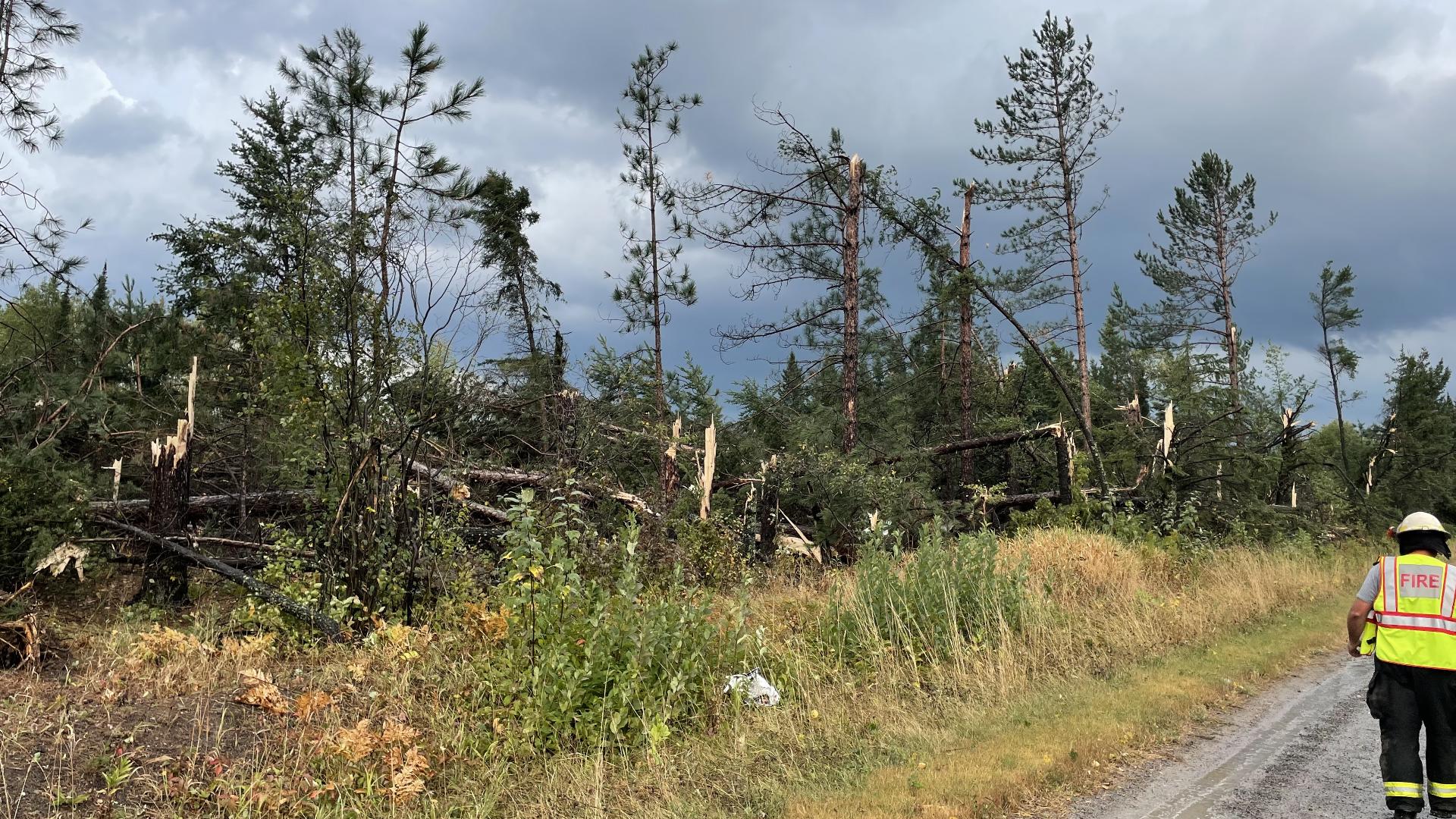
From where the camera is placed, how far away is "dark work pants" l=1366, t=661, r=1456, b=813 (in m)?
4.30

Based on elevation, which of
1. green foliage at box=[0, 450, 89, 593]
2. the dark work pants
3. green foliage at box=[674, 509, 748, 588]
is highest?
green foliage at box=[0, 450, 89, 593]

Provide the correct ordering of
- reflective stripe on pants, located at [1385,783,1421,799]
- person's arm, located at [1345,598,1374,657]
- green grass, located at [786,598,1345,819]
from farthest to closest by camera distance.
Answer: person's arm, located at [1345,598,1374,657] → green grass, located at [786,598,1345,819] → reflective stripe on pants, located at [1385,783,1421,799]

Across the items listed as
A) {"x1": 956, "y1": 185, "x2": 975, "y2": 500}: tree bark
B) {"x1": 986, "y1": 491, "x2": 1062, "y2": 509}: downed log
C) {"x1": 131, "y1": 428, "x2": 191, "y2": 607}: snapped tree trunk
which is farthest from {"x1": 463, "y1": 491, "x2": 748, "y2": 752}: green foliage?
{"x1": 956, "y1": 185, "x2": 975, "y2": 500}: tree bark

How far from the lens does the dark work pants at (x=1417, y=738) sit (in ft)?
14.1

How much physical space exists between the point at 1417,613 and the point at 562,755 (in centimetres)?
497

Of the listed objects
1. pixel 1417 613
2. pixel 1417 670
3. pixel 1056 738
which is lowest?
pixel 1056 738

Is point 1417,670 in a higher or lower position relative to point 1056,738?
higher

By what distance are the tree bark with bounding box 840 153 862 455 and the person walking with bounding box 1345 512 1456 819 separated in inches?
475

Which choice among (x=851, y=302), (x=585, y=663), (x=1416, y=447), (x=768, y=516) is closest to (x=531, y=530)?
(x=585, y=663)

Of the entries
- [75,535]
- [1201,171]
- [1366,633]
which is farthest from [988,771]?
[1201,171]

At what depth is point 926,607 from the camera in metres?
7.80

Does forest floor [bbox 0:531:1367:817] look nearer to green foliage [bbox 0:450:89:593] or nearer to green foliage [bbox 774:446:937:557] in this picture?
green foliage [bbox 0:450:89:593]

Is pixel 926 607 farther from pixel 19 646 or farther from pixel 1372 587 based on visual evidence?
pixel 19 646

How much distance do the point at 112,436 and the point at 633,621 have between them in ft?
34.0
